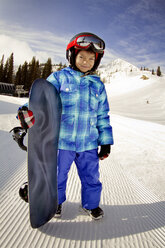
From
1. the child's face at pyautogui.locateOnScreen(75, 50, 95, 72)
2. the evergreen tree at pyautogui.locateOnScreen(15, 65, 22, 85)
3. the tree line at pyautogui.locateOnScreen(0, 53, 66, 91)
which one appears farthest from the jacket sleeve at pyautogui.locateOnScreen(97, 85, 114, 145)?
the evergreen tree at pyautogui.locateOnScreen(15, 65, 22, 85)

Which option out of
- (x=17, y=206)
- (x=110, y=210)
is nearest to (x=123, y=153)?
(x=110, y=210)

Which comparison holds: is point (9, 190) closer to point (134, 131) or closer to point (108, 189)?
point (108, 189)

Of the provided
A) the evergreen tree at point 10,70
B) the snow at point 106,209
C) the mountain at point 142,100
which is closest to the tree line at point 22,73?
the evergreen tree at point 10,70

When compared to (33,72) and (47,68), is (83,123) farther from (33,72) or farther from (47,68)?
(47,68)

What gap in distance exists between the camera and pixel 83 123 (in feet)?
5.31

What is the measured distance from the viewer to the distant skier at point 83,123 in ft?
5.22

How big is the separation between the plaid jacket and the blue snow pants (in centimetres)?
8

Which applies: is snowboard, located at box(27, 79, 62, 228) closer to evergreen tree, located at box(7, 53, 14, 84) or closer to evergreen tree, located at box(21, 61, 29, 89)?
evergreen tree, located at box(21, 61, 29, 89)

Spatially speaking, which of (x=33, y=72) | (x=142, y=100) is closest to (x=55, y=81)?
(x=142, y=100)

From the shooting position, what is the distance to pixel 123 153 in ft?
13.2

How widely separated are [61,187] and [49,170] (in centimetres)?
25

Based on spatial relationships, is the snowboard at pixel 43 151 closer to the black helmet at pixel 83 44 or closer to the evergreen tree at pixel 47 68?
the black helmet at pixel 83 44

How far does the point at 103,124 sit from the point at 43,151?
28.7 inches

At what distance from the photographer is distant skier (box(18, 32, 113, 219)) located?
1.59 metres
